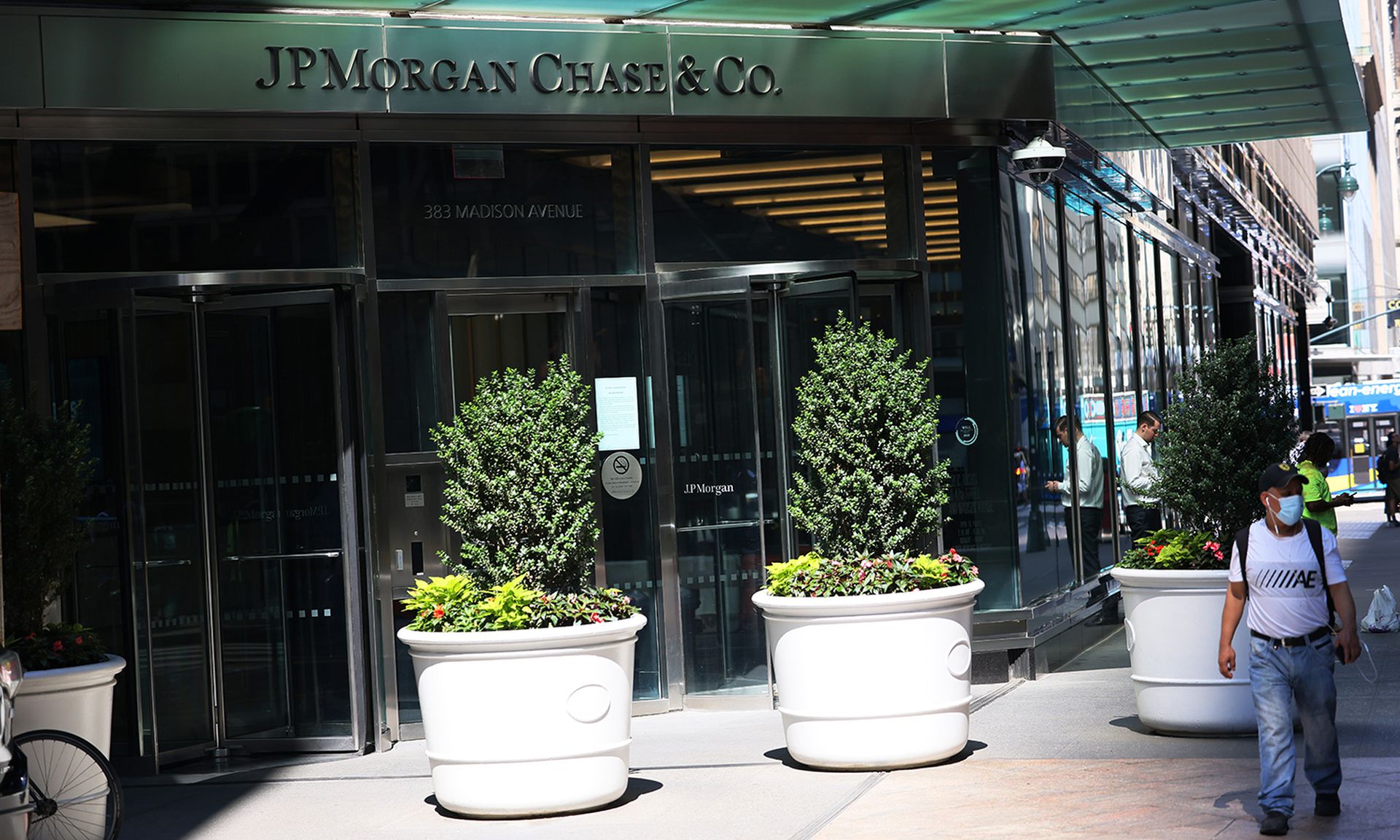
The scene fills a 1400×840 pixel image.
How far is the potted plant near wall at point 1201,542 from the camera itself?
8.51 metres

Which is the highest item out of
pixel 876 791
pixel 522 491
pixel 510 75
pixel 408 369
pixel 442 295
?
pixel 510 75

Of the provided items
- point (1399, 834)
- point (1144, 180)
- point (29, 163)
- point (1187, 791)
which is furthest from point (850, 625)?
point (1144, 180)

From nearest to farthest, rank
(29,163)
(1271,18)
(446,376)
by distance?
1. (29,163)
2. (446,376)
3. (1271,18)

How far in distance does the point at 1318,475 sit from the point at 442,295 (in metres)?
6.42

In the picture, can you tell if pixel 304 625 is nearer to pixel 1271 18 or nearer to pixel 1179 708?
pixel 1179 708

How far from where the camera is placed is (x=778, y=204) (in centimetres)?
1062

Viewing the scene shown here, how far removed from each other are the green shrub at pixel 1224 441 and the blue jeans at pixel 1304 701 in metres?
2.32

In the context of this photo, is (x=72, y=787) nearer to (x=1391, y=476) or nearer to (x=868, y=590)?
(x=868, y=590)

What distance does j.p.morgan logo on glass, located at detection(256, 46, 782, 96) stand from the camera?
372 inches

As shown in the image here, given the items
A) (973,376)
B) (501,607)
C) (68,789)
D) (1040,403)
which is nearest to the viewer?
(68,789)

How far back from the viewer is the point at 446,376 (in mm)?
9773

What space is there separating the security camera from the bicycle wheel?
284 inches

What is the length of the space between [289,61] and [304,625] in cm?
326

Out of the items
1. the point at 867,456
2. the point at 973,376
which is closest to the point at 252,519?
the point at 867,456
